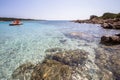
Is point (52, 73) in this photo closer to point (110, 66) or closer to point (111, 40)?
point (110, 66)

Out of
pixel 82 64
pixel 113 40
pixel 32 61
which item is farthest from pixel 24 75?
pixel 113 40

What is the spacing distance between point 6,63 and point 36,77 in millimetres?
3568

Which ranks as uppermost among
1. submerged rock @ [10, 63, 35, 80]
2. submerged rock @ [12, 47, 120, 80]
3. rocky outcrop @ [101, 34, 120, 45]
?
rocky outcrop @ [101, 34, 120, 45]

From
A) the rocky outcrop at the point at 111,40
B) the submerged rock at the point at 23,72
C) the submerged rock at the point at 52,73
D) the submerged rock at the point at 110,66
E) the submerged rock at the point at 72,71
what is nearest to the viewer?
the submerged rock at the point at 52,73

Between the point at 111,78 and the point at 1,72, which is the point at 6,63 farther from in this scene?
the point at 111,78

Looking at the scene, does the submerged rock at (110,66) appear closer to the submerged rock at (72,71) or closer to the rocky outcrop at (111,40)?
the submerged rock at (72,71)

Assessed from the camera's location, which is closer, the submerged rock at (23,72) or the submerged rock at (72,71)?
the submerged rock at (72,71)

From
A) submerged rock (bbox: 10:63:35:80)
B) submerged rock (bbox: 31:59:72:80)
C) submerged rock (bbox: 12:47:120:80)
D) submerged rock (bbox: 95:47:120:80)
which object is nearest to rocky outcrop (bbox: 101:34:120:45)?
submerged rock (bbox: 95:47:120:80)

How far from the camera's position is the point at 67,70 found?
7508mm

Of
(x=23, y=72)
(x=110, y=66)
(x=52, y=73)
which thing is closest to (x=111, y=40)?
(x=110, y=66)

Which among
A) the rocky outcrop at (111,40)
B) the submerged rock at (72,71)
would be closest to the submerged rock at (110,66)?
the submerged rock at (72,71)

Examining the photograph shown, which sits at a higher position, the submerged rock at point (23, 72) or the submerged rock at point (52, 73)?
the submerged rock at point (52, 73)

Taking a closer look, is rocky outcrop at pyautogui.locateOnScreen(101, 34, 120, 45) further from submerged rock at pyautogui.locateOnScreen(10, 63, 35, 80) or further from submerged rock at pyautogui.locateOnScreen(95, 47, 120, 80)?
submerged rock at pyautogui.locateOnScreen(10, 63, 35, 80)

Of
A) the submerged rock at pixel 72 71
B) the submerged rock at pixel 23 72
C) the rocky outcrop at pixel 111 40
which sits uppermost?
the rocky outcrop at pixel 111 40
